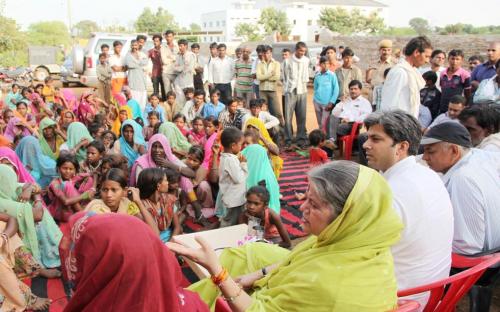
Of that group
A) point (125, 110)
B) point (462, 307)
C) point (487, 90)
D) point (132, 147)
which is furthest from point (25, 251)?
point (487, 90)

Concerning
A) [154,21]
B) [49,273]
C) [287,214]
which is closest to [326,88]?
[287,214]

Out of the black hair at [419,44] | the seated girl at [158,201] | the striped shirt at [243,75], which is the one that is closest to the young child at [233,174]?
the seated girl at [158,201]

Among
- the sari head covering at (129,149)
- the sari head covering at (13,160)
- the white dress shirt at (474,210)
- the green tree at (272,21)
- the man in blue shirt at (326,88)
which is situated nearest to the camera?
the white dress shirt at (474,210)

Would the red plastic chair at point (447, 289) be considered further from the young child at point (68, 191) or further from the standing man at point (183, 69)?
the standing man at point (183, 69)

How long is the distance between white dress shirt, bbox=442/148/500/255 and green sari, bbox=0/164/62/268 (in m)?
3.08

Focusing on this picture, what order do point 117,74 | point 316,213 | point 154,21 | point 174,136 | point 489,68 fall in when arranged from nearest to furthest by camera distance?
point 316,213 → point 174,136 → point 489,68 → point 117,74 → point 154,21

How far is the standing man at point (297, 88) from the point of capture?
26.0 ft

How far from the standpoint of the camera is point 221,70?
915 centimetres

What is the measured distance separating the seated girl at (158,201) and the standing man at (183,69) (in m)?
5.39

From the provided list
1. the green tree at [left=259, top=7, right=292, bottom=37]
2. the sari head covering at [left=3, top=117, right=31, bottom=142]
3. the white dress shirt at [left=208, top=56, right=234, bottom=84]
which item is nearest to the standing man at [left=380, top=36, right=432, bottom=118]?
the sari head covering at [left=3, top=117, right=31, bottom=142]

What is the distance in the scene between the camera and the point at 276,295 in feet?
5.98

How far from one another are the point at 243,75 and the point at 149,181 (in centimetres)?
544

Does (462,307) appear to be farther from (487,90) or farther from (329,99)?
(329,99)

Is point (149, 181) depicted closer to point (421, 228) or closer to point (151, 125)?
point (421, 228)
